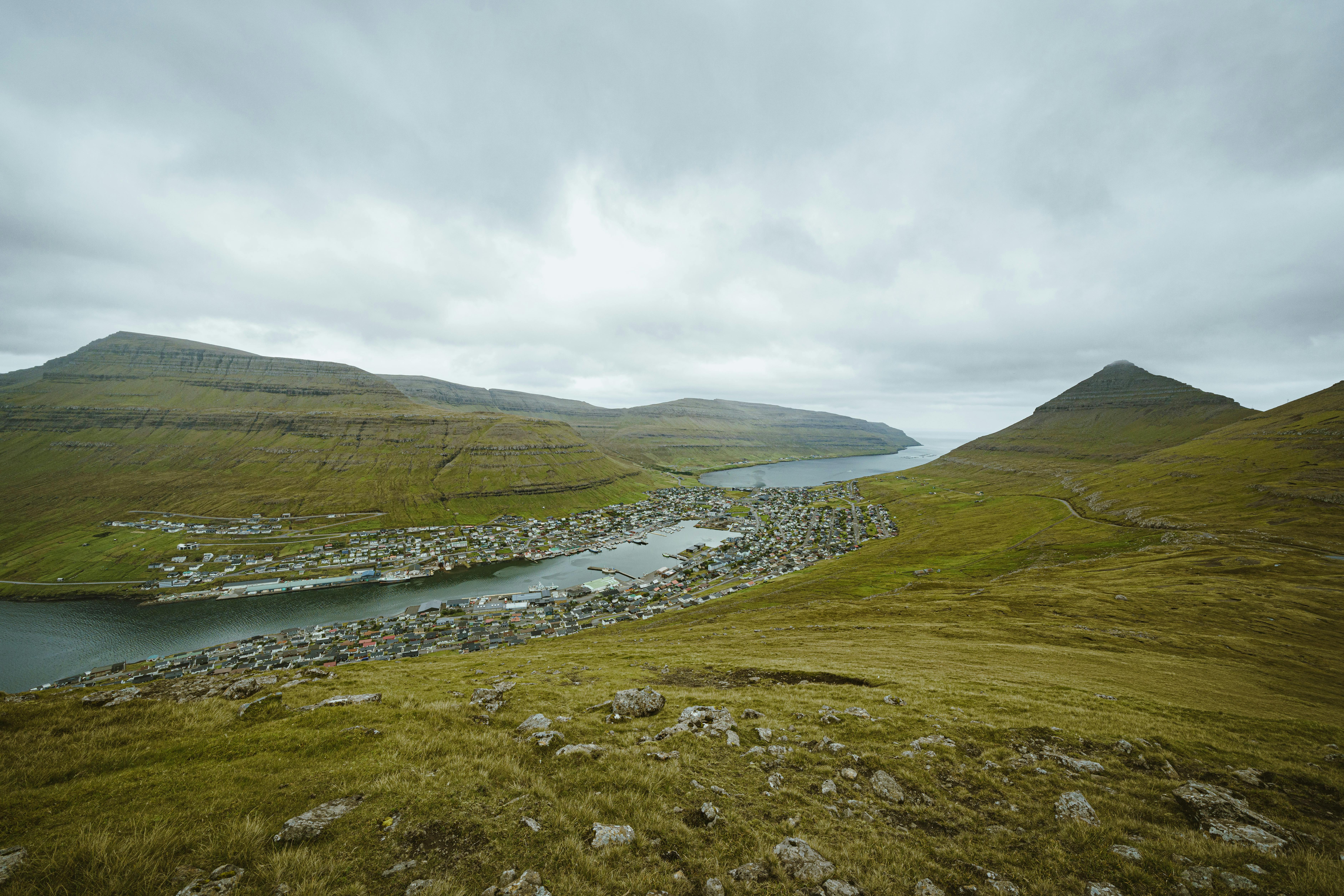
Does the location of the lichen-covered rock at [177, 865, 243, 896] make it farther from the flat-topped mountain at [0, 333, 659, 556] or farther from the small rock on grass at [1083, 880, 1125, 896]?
the flat-topped mountain at [0, 333, 659, 556]

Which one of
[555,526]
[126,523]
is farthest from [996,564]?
[126,523]

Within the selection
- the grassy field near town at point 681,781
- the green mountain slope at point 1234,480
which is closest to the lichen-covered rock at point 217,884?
the grassy field near town at point 681,781

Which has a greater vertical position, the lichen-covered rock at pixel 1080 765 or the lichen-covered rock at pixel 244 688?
the lichen-covered rock at pixel 1080 765

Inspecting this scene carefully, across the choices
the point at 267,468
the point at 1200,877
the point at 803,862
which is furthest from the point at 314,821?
the point at 267,468

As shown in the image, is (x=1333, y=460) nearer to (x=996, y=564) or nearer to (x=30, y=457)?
(x=996, y=564)

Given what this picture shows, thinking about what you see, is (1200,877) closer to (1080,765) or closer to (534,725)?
(1080,765)

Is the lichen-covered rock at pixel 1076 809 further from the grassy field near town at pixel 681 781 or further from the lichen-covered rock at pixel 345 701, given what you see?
the lichen-covered rock at pixel 345 701

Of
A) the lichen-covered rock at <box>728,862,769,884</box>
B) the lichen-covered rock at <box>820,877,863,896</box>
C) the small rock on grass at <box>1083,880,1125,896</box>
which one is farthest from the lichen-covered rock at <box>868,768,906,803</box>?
the lichen-covered rock at <box>728,862,769,884</box>

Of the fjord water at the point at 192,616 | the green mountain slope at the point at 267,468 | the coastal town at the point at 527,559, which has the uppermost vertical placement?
the green mountain slope at the point at 267,468
